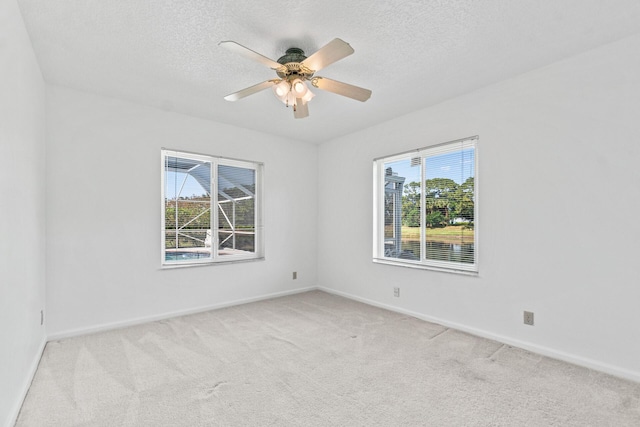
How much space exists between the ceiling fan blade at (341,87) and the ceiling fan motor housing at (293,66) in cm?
9

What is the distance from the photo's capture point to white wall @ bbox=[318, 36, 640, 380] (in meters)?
2.29

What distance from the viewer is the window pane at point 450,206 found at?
3.29 meters

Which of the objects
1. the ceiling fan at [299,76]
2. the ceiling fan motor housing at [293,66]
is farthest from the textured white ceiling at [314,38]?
the ceiling fan at [299,76]


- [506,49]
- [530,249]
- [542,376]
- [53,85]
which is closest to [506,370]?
[542,376]

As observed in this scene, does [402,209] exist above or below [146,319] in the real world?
Result: above

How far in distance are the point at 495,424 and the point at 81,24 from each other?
363cm

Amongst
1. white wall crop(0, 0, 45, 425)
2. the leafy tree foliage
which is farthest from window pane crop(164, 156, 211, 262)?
the leafy tree foliage

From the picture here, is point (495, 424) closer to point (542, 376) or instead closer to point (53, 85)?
point (542, 376)

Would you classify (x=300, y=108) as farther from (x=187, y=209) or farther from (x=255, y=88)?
(x=187, y=209)

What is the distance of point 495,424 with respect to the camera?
1.77 meters

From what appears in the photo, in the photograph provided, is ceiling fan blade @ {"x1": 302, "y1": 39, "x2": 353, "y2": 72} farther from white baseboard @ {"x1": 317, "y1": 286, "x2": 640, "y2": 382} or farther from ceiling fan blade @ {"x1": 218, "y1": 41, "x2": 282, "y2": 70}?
white baseboard @ {"x1": 317, "y1": 286, "x2": 640, "y2": 382}

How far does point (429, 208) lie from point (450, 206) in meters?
0.26

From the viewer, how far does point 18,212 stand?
6.63ft

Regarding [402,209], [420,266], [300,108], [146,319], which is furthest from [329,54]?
[146,319]
